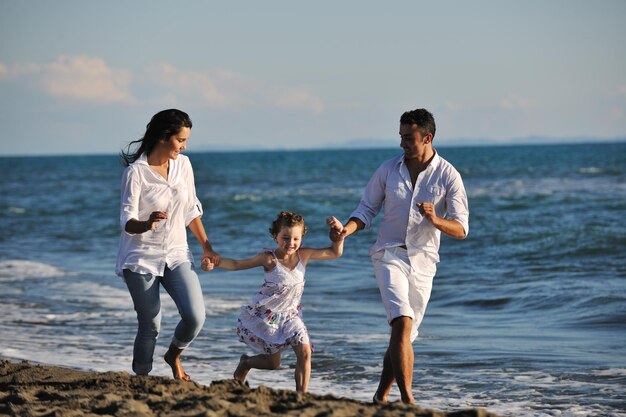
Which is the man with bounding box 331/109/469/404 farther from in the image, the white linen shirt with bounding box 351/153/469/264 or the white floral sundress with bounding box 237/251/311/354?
the white floral sundress with bounding box 237/251/311/354

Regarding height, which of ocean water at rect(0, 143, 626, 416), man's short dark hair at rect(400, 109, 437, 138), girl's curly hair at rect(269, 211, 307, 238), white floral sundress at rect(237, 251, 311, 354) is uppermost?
man's short dark hair at rect(400, 109, 437, 138)

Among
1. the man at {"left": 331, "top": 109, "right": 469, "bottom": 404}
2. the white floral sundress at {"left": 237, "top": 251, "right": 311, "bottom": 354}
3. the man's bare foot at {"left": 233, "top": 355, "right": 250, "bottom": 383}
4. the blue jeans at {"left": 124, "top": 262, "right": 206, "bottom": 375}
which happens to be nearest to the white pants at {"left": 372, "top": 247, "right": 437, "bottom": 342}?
the man at {"left": 331, "top": 109, "right": 469, "bottom": 404}

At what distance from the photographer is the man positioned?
245 inches

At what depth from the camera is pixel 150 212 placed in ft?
20.1

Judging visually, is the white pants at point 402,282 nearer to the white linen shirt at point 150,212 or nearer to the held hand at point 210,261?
the held hand at point 210,261

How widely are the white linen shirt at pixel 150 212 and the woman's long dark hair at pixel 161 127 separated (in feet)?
0.26

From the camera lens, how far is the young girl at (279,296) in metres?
6.18

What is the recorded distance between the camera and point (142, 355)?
20.8 feet

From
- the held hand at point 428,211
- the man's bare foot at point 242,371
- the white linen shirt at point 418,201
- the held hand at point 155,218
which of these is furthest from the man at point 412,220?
the held hand at point 155,218

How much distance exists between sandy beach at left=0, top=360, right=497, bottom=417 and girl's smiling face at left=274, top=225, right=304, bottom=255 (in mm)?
928

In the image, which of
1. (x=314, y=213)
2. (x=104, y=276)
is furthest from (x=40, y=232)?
(x=104, y=276)

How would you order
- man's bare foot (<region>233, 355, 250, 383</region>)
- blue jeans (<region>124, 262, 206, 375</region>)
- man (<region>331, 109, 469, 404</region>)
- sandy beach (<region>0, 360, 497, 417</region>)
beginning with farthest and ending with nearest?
1. man's bare foot (<region>233, 355, 250, 383</region>)
2. man (<region>331, 109, 469, 404</region>)
3. blue jeans (<region>124, 262, 206, 375</region>)
4. sandy beach (<region>0, 360, 497, 417</region>)

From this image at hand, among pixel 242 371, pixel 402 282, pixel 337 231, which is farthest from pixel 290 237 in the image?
pixel 242 371

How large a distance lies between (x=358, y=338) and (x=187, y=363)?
1.92 m
